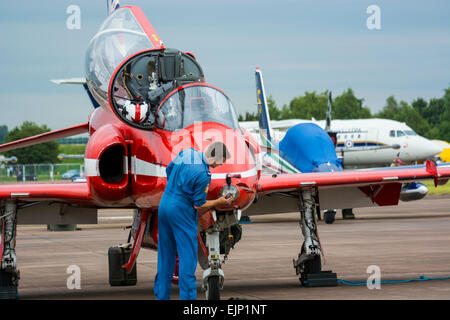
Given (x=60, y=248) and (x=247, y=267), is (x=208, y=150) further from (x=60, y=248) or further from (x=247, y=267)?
(x=60, y=248)

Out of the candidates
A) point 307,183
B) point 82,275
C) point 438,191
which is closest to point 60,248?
point 82,275

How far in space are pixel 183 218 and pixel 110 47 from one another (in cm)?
457

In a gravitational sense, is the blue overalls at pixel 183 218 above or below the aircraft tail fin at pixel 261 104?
below

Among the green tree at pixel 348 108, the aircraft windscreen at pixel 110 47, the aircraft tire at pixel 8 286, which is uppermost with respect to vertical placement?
the green tree at pixel 348 108

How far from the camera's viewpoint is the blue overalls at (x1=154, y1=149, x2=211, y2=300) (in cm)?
860

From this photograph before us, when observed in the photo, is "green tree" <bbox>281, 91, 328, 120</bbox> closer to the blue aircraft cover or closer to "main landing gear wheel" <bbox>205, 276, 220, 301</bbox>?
the blue aircraft cover

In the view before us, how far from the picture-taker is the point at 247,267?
15625 millimetres

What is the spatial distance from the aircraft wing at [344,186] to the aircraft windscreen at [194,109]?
1.91m

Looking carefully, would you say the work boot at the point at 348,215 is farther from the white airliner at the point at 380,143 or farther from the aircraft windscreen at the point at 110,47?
the aircraft windscreen at the point at 110,47

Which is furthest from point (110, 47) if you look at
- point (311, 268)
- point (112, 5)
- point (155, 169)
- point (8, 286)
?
point (311, 268)

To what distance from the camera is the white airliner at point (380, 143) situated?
160 ft

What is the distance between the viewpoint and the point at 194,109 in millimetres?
10141

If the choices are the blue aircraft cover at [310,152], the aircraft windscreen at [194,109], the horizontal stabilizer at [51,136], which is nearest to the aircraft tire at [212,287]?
the aircraft windscreen at [194,109]

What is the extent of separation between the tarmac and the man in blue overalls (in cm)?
253
